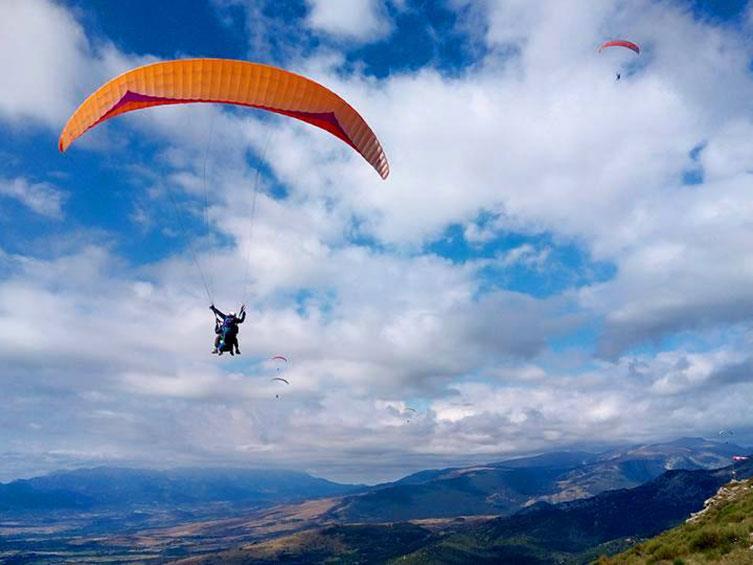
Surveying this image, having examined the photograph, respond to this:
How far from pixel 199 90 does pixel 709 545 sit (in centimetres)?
3163

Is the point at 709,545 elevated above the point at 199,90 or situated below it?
below

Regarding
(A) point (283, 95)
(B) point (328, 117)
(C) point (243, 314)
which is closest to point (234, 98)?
(A) point (283, 95)

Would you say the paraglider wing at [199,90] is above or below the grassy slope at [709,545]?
above

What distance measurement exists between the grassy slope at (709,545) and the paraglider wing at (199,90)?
27773 millimetres

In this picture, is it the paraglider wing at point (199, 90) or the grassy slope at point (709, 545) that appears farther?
the paraglider wing at point (199, 90)

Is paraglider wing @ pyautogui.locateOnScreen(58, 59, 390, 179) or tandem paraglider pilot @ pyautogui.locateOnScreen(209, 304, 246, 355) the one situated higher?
paraglider wing @ pyautogui.locateOnScreen(58, 59, 390, 179)

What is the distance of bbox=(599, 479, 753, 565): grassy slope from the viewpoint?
70.1ft

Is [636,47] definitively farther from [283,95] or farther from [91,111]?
[91,111]

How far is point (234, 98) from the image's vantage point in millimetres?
28641

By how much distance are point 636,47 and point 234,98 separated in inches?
1129

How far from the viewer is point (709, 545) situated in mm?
23422

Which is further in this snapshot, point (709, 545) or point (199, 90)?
point (199, 90)

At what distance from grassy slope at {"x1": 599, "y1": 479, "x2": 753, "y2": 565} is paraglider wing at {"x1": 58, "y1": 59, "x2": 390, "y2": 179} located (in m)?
27.8

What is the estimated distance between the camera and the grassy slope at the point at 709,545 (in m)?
21.4
